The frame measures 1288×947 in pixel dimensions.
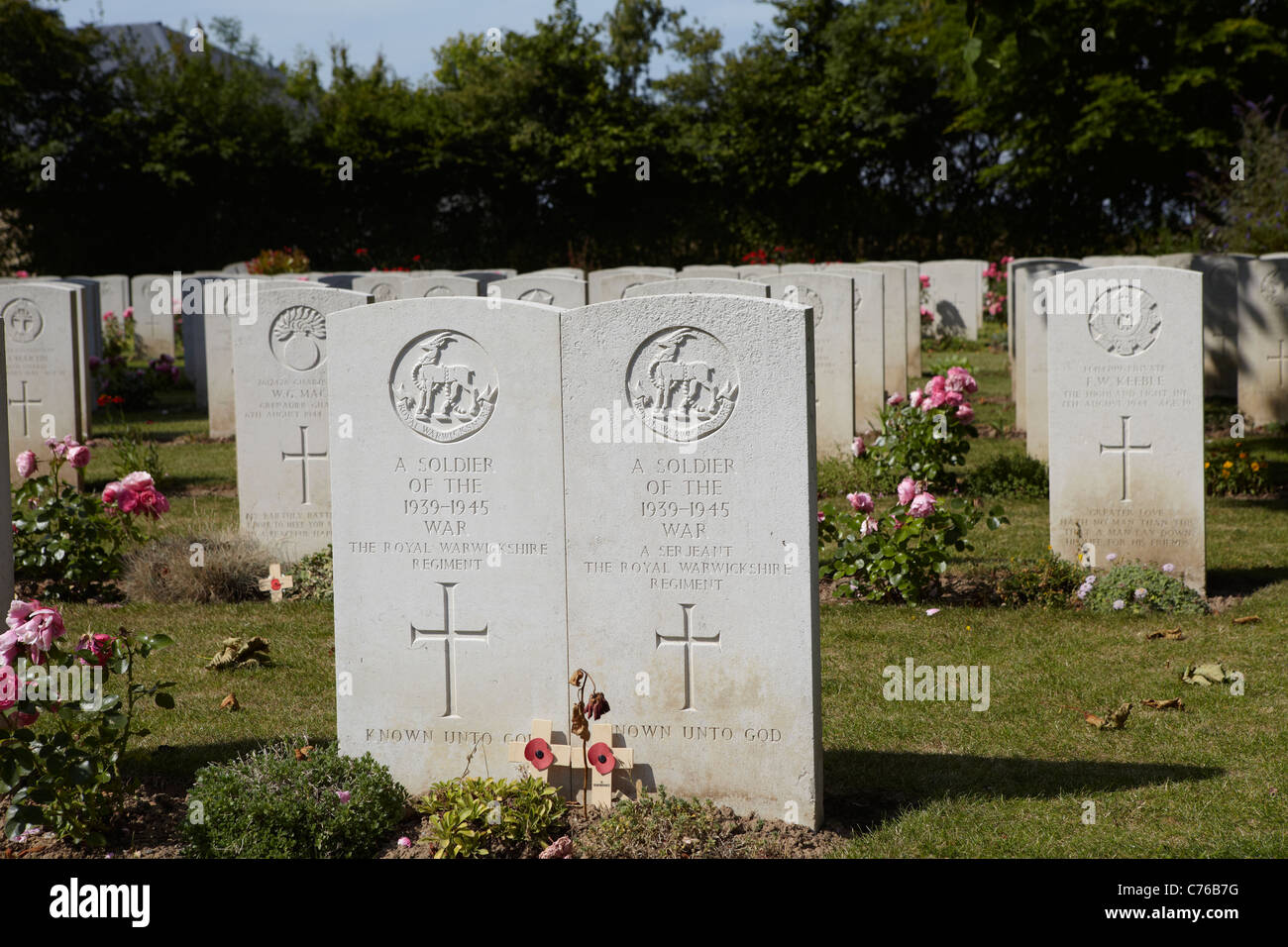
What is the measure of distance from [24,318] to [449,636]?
26.1 feet

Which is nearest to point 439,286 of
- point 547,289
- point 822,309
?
point 547,289

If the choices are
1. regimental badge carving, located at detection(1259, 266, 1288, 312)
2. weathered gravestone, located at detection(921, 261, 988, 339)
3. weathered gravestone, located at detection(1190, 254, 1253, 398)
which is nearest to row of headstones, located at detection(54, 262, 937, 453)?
weathered gravestone, located at detection(1190, 254, 1253, 398)

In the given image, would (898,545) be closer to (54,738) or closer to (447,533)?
(447,533)

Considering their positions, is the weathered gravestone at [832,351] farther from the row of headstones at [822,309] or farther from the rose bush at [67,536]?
the rose bush at [67,536]

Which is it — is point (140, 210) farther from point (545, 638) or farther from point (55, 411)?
point (545, 638)

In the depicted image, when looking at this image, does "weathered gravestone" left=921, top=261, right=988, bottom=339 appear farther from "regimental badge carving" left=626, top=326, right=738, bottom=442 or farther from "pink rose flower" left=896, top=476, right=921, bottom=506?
"regimental badge carving" left=626, top=326, right=738, bottom=442

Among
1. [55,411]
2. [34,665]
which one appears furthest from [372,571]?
[55,411]

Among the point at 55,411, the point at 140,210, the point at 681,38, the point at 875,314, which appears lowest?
the point at 55,411

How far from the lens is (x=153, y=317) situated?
2073cm

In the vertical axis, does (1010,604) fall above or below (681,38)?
below

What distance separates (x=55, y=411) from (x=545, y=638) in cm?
807

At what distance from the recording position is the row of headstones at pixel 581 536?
14.2 ft

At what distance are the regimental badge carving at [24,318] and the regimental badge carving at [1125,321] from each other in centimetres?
826
